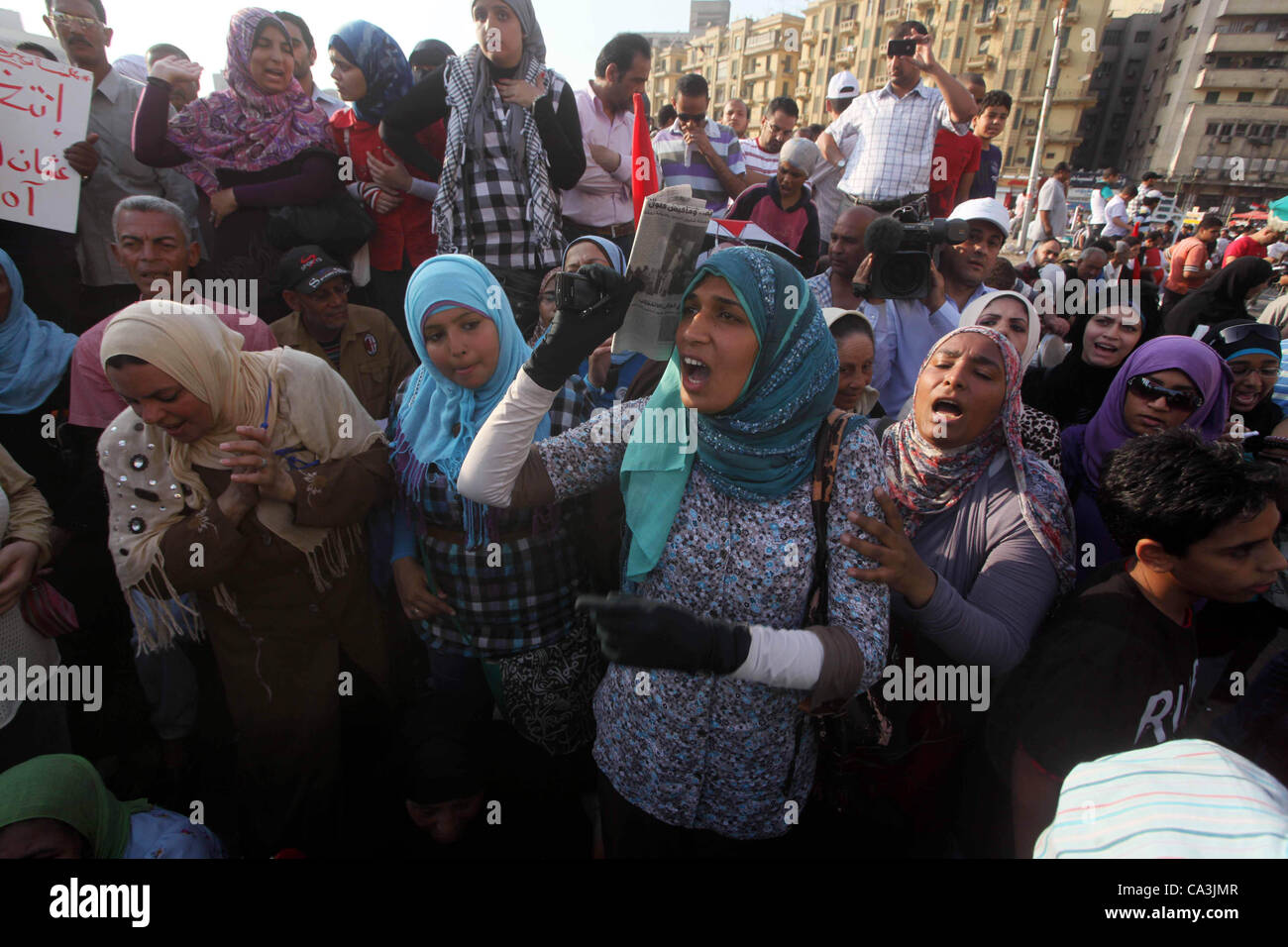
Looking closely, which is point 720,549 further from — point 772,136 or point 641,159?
point 772,136

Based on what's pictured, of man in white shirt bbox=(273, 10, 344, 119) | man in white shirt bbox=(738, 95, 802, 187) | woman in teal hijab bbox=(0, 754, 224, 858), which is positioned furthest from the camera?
man in white shirt bbox=(738, 95, 802, 187)

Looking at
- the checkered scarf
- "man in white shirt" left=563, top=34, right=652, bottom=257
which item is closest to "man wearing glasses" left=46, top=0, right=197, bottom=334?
the checkered scarf

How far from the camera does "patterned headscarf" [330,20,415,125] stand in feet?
12.5

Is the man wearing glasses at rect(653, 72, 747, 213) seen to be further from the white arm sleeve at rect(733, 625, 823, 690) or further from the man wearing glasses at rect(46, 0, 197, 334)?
the white arm sleeve at rect(733, 625, 823, 690)

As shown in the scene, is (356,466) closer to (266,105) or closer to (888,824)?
(888,824)

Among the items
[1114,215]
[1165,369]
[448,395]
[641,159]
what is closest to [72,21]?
[641,159]

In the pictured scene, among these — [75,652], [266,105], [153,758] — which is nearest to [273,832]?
[153,758]

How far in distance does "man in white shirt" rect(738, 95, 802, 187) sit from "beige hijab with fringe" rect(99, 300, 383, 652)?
6.20 metres

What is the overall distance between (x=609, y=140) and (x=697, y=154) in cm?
117

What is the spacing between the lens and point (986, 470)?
6.70 ft

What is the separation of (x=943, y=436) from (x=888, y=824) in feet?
4.28

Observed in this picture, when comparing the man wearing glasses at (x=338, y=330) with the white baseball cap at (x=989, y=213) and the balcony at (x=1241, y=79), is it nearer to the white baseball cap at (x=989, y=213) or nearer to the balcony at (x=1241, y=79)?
the white baseball cap at (x=989, y=213)

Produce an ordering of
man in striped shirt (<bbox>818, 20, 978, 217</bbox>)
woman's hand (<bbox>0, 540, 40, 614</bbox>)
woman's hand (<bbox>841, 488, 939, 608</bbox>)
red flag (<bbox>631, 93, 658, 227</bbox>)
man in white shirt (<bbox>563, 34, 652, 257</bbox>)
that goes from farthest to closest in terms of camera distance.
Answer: man in striped shirt (<bbox>818, 20, 978, 217</bbox>) → man in white shirt (<bbox>563, 34, 652, 257</bbox>) → red flag (<bbox>631, 93, 658, 227</bbox>) → woman's hand (<bbox>0, 540, 40, 614</bbox>) → woman's hand (<bbox>841, 488, 939, 608</bbox>)

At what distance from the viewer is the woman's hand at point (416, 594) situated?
2203 millimetres
